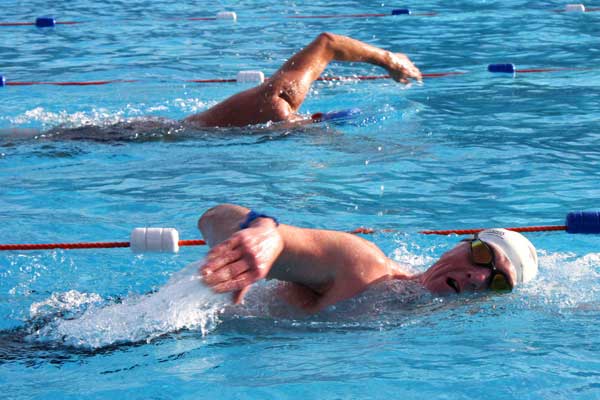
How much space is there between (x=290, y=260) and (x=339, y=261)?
298 millimetres

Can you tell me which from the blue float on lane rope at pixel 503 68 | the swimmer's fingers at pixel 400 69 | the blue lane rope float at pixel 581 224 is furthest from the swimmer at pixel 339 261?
the blue float on lane rope at pixel 503 68

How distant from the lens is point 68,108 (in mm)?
7672

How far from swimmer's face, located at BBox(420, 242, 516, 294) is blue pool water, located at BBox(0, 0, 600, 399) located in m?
0.06

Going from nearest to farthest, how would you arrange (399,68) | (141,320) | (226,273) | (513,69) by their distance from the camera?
(226,273) → (141,320) → (399,68) → (513,69)

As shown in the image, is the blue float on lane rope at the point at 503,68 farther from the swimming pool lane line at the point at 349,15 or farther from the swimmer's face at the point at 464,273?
the swimmer's face at the point at 464,273

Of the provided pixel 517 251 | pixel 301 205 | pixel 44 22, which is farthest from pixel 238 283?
pixel 44 22

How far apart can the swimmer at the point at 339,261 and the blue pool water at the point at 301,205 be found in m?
0.07

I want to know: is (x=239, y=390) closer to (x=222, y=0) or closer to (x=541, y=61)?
(x=541, y=61)

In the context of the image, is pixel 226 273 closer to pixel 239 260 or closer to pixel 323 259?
pixel 239 260

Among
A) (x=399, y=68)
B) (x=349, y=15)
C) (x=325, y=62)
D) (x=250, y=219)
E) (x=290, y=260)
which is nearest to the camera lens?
(x=250, y=219)

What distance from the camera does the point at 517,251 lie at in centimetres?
371

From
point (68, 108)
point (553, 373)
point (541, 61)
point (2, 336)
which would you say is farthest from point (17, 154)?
point (541, 61)

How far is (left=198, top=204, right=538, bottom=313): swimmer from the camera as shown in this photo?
3.16 m

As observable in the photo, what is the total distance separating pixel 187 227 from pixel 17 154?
168cm
